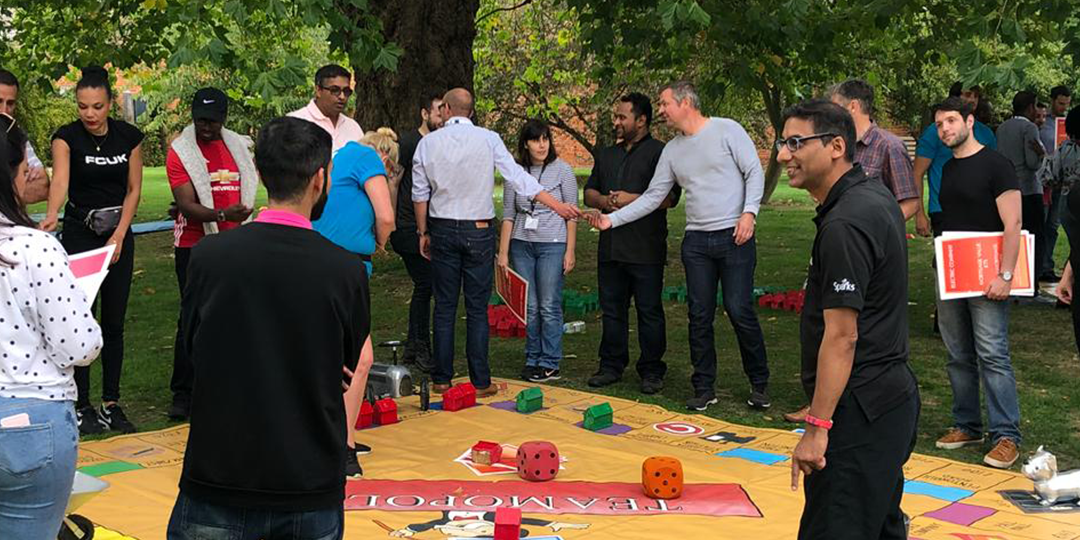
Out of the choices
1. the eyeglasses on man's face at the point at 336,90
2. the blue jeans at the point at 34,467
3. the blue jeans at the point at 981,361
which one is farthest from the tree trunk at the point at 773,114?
the blue jeans at the point at 34,467

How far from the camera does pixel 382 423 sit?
302 inches

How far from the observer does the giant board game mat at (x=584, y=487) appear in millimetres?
5680

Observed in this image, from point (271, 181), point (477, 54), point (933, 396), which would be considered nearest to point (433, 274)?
point (933, 396)

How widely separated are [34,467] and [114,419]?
450cm

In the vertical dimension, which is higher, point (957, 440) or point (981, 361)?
point (981, 361)

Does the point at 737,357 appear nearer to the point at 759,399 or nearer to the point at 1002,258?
the point at 759,399

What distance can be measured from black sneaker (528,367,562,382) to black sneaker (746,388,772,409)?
5.34 ft

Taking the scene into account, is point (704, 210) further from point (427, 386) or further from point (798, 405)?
point (427, 386)

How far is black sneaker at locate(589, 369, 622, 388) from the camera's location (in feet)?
29.1

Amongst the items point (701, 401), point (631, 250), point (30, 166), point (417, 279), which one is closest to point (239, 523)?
point (30, 166)

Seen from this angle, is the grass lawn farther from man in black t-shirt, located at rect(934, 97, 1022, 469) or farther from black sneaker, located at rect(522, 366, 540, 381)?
man in black t-shirt, located at rect(934, 97, 1022, 469)

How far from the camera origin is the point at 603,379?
29.2 ft

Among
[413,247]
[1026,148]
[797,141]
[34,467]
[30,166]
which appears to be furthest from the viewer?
[1026,148]

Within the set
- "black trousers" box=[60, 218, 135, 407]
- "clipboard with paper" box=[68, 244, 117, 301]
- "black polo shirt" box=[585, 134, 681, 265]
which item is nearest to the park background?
"black trousers" box=[60, 218, 135, 407]
